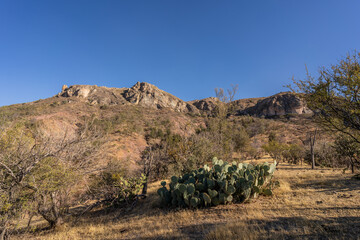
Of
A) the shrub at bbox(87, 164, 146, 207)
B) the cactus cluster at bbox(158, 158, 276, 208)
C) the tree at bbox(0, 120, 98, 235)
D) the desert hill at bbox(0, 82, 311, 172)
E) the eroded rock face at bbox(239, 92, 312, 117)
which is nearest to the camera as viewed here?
the tree at bbox(0, 120, 98, 235)

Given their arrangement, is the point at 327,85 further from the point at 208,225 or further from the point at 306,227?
the point at 208,225

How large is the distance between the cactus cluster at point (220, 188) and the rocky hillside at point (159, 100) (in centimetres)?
4615

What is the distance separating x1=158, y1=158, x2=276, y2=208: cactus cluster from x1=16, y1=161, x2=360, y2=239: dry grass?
321 millimetres

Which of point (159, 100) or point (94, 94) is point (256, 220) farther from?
point (159, 100)

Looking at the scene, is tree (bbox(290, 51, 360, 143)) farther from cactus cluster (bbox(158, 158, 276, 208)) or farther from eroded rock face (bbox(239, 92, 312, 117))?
eroded rock face (bbox(239, 92, 312, 117))

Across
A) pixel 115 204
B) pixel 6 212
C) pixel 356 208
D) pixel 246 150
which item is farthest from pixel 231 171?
pixel 246 150

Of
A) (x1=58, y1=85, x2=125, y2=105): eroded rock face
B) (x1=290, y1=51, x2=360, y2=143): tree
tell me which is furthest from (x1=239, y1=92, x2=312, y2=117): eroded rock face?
(x1=290, y1=51, x2=360, y2=143): tree

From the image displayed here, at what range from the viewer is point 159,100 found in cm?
6712

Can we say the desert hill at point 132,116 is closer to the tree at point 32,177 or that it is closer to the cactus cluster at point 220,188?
the tree at point 32,177

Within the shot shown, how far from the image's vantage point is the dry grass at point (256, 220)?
364cm

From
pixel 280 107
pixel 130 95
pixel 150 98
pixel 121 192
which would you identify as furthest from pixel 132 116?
pixel 280 107

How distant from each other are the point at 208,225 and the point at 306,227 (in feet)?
7.49

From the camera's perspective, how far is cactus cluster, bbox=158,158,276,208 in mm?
5797

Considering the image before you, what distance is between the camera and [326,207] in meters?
4.88
